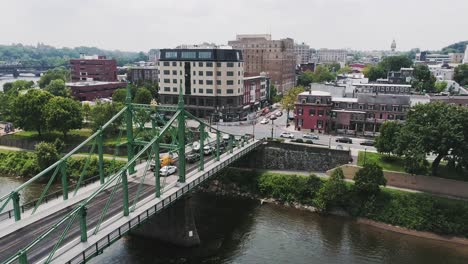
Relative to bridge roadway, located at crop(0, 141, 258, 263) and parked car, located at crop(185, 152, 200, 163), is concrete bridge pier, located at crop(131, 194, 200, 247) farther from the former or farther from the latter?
parked car, located at crop(185, 152, 200, 163)

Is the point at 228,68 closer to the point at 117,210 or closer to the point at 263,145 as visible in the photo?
the point at 263,145

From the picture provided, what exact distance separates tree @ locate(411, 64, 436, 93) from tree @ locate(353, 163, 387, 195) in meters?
70.3

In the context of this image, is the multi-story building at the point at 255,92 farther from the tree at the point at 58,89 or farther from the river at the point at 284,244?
the river at the point at 284,244

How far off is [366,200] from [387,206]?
8.83ft

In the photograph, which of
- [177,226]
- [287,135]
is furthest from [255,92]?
[177,226]

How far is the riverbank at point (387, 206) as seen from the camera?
143ft

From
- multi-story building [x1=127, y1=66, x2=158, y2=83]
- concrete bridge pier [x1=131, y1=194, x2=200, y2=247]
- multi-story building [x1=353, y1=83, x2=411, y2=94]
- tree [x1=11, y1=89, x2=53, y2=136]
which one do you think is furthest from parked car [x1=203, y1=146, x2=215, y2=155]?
multi-story building [x1=127, y1=66, x2=158, y2=83]

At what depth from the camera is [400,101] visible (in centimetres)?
7031

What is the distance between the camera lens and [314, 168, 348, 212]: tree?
48.4 metres

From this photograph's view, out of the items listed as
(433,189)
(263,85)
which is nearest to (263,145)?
(433,189)

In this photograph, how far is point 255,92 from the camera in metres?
104

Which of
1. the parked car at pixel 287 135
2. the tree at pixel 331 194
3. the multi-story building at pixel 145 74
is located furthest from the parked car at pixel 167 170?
the multi-story building at pixel 145 74

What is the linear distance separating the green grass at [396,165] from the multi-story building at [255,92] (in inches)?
1814

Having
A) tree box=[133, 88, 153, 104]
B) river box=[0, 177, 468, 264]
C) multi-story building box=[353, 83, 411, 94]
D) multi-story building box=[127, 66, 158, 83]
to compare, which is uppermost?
multi-story building box=[127, 66, 158, 83]
